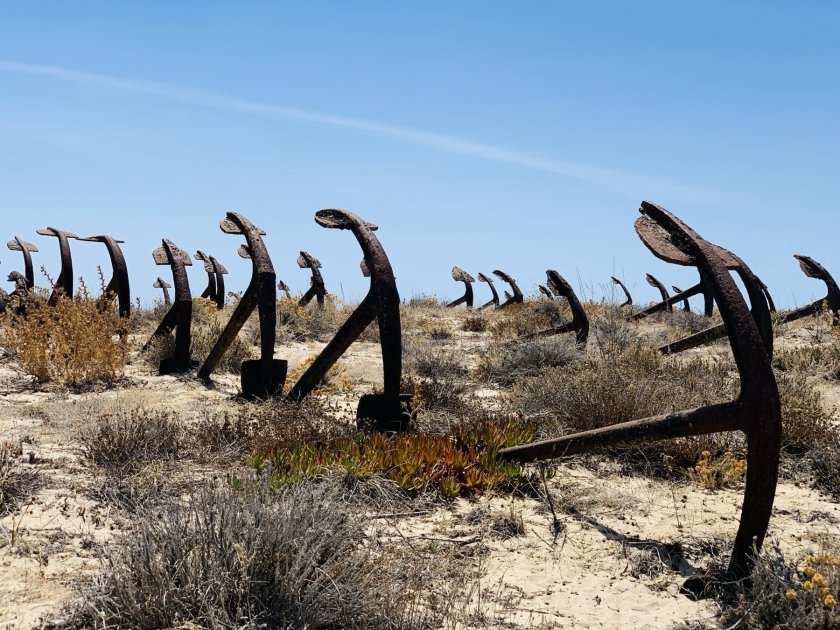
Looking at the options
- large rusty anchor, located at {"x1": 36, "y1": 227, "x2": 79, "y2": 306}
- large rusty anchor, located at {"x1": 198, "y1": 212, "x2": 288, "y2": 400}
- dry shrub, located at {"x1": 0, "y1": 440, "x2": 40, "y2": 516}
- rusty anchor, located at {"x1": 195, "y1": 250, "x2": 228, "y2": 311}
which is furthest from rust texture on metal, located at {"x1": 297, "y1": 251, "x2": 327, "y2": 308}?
dry shrub, located at {"x1": 0, "y1": 440, "x2": 40, "y2": 516}

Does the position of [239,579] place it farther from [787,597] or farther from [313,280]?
[313,280]

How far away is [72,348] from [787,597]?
6697mm

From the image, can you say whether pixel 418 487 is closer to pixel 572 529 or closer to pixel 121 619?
pixel 572 529

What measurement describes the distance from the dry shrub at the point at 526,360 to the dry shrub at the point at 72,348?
12.9 ft

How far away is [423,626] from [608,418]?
10.1 ft

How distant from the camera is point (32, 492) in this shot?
3.72 meters

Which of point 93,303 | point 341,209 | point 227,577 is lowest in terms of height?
point 227,577

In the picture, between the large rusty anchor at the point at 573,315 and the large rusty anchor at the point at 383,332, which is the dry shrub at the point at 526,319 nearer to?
the large rusty anchor at the point at 573,315

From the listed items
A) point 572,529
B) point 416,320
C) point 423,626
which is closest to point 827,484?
point 572,529

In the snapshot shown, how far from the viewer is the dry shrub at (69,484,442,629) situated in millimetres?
2402

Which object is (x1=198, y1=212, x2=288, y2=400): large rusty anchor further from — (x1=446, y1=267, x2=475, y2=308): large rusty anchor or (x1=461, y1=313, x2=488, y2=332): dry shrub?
(x1=446, y1=267, x2=475, y2=308): large rusty anchor

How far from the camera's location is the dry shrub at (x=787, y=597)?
8.18 ft

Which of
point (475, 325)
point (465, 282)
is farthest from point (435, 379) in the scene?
point (465, 282)

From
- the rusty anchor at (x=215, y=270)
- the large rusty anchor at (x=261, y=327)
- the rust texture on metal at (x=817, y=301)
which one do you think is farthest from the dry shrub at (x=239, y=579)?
the rusty anchor at (x=215, y=270)
